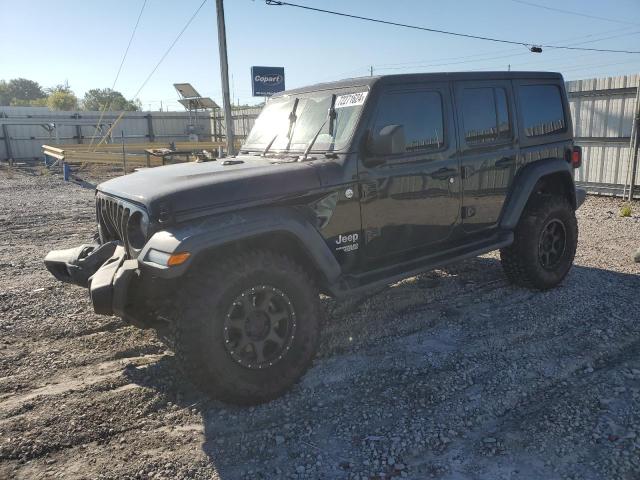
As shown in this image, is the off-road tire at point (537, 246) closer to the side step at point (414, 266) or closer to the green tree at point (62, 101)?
the side step at point (414, 266)

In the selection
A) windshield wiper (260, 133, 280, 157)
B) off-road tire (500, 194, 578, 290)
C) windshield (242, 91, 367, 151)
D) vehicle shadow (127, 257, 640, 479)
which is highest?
windshield (242, 91, 367, 151)

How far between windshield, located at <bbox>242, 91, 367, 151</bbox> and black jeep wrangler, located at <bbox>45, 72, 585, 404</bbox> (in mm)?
15

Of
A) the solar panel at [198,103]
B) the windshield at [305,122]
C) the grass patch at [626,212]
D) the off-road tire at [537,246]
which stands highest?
the solar panel at [198,103]

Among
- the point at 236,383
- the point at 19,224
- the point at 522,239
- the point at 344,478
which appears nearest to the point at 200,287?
the point at 236,383

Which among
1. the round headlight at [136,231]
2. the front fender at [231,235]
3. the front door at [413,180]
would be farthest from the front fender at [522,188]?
the round headlight at [136,231]

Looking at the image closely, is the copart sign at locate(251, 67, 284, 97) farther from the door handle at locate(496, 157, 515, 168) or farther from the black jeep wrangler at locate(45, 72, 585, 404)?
the door handle at locate(496, 157, 515, 168)

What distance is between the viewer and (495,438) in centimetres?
292

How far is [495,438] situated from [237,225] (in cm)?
198

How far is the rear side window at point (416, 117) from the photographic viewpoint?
3967 mm

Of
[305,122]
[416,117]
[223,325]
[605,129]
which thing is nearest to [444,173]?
[416,117]

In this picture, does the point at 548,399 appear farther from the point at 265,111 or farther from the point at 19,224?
the point at 19,224

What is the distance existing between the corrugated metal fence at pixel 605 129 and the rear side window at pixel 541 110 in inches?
244

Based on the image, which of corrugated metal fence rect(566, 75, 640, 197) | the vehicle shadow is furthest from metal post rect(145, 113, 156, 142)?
the vehicle shadow

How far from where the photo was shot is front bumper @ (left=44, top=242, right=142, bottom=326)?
3.08 metres
